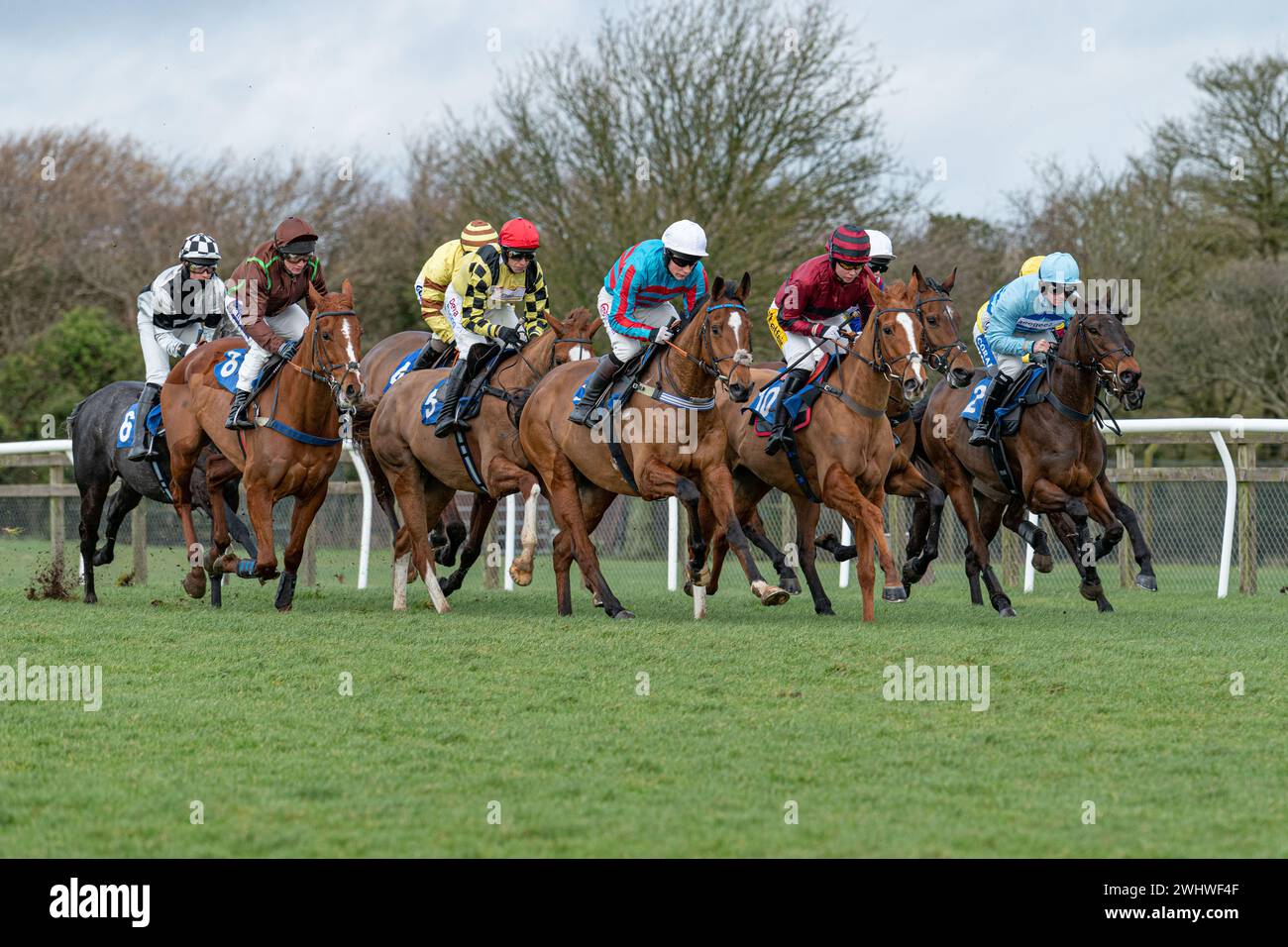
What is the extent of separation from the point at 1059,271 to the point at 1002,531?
541 centimetres

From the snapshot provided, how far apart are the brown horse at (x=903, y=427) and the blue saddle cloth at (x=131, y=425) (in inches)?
163

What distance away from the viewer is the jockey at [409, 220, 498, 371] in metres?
12.7

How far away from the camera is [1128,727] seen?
21.9ft

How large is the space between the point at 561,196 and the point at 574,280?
147 cm

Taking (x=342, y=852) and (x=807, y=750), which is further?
(x=807, y=750)

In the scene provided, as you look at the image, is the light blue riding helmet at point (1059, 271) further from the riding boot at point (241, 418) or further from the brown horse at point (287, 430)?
the riding boot at point (241, 418)

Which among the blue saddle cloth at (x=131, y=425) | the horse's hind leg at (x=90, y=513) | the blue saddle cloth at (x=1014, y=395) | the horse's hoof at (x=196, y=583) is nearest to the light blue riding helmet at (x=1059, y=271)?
the blue saddle cloth at (x=1014, y=395)

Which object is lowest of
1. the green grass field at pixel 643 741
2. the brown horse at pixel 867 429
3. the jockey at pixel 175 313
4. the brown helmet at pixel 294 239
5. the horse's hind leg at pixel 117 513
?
the green grass field at pixel 643 741

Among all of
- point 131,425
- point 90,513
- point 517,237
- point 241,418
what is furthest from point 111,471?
point 517,237

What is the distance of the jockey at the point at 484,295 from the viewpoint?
38.8 feet

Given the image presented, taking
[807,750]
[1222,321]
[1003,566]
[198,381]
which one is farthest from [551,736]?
[1222,321]
